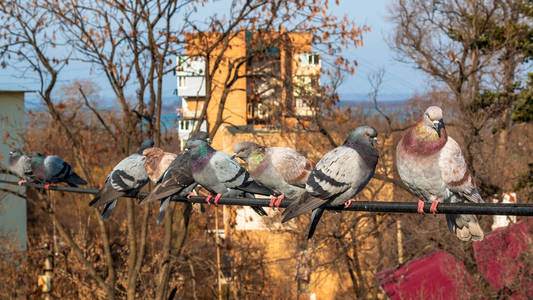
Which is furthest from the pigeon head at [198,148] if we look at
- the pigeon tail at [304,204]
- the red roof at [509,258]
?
the red roof at [509,258]

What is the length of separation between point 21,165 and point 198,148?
6507 millimetres

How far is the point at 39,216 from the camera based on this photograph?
124ft

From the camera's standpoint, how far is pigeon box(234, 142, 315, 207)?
5.50 meters

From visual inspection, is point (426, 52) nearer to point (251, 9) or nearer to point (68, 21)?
point (251, 9)

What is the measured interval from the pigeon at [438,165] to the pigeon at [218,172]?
4.74 feet

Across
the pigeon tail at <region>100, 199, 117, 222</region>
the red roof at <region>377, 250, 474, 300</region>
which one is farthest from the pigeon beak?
the red roof at <region>377, 250, 474, 300</region>

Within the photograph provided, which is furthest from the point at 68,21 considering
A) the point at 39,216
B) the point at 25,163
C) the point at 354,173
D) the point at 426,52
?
the point at 39,216

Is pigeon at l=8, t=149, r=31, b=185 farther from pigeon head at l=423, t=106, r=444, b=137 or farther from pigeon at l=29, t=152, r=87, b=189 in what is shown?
pigeon head at l=423, t=106, r=444, b=137

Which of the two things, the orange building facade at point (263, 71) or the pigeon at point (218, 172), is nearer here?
the pigeon at point (218, 172)

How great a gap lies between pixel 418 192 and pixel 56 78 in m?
12.6

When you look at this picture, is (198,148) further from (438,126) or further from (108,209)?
(438,126)

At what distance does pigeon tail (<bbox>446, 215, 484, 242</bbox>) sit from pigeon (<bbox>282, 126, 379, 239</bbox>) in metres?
0.72

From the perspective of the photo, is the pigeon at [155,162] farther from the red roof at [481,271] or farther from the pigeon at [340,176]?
the red roof at [481,271]

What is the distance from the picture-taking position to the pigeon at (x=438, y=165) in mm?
4332
